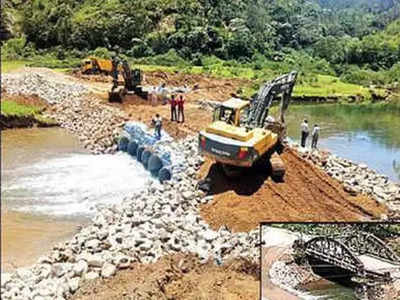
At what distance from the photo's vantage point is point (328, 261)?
2393 millimetres

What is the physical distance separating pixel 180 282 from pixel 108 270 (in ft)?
1.10

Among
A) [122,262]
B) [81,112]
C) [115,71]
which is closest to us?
[122,262]

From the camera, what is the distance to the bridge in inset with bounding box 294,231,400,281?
2.38 meters

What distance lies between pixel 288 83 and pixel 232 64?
7.34 feet

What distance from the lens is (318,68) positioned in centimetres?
1096

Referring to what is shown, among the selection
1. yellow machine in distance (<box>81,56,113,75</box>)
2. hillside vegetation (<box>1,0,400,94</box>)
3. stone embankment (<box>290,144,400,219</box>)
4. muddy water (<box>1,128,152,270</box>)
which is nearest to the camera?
muddy water (<box>1,128,152,270</box>)

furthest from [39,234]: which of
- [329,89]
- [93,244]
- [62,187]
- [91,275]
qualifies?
[329,89]

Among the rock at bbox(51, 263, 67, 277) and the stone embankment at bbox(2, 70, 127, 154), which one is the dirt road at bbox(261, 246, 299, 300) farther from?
the stone embankment at bbox(2, 70, 127, 154)

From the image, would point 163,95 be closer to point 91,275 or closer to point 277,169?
point 277,169

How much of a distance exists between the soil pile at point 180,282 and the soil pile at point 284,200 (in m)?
0.84

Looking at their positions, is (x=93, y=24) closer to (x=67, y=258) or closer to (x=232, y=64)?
(x=67, y=258)

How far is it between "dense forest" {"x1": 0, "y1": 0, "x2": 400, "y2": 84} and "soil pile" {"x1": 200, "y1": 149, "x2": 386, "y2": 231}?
1.12 meters

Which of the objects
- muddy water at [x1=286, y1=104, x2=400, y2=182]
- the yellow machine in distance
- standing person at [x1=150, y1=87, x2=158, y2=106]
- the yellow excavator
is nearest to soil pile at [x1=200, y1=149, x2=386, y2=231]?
the yellow excavator

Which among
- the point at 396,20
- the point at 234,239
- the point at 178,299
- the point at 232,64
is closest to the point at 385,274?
the point at 178,299
